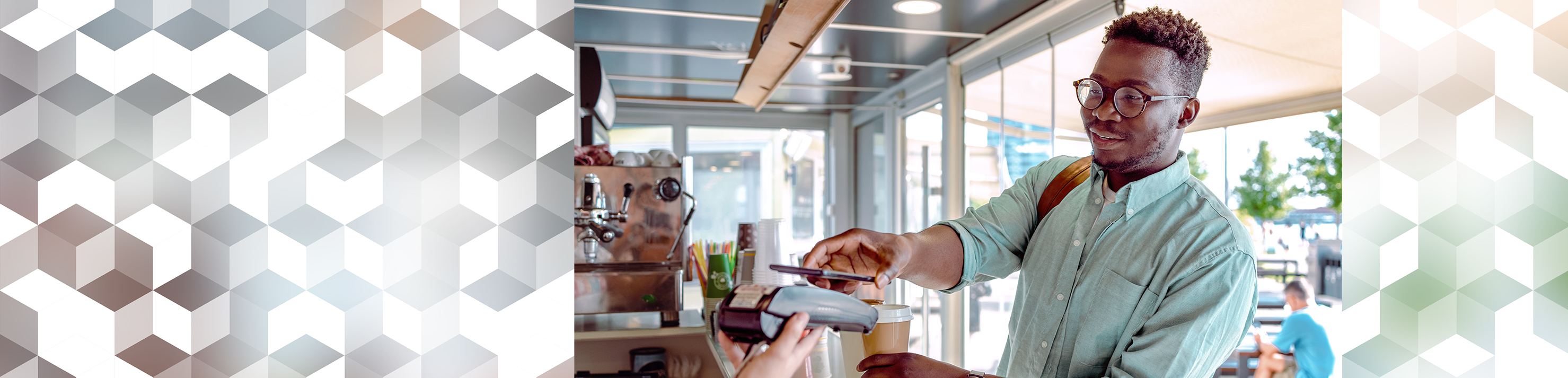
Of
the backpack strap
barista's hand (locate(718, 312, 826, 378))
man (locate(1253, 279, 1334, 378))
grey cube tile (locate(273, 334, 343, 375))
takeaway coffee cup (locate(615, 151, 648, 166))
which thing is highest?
takeaway coffee cup (locate(615, 151, 648, 166))

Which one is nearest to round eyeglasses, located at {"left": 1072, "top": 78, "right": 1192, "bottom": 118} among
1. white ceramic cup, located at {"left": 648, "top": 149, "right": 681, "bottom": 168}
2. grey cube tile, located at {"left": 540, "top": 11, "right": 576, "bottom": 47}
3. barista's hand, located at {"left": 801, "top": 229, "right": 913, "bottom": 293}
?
barista's hand, located at {"left": 801, "top": 229, "right": 913, "bottom": 293}

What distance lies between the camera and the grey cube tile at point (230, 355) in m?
0.91

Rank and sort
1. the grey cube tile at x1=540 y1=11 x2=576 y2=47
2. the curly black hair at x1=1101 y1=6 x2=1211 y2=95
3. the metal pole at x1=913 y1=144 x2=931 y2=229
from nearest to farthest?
1. the curly black hair at x1=1101 y1=6 x2=1211 y2=95
2. the grey cube tile at x1=540 y1=11 x2=576 y2=47
3. the metal pole at x1=913 y1=144 x2=931 y2=229

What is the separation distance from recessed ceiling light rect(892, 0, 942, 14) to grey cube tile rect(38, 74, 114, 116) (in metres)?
2.01

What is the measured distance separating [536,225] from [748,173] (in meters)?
4.47

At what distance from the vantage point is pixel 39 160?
2.91ft

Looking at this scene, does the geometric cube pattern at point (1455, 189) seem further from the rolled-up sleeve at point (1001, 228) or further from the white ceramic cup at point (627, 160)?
the white ceramic cup at point (627, 160)

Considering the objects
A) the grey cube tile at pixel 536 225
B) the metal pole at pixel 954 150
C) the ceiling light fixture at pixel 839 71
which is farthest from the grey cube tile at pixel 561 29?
the metal pole at pixel 954 150

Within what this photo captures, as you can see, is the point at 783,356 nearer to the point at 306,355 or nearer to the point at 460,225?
the point at 460,225

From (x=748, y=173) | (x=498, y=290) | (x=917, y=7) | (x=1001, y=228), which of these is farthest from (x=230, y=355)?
(x=748, y=173)

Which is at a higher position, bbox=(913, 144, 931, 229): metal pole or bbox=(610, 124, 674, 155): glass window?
bbox=(610, 124, 674, 155): glass window

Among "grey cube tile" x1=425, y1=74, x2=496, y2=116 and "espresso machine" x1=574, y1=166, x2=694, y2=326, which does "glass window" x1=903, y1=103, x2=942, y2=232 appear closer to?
"espresso machine" x1=574, y1=166, x2=694, y2=326

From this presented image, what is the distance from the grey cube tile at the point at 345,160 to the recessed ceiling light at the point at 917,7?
1824mm

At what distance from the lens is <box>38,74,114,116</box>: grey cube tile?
2.92ft
